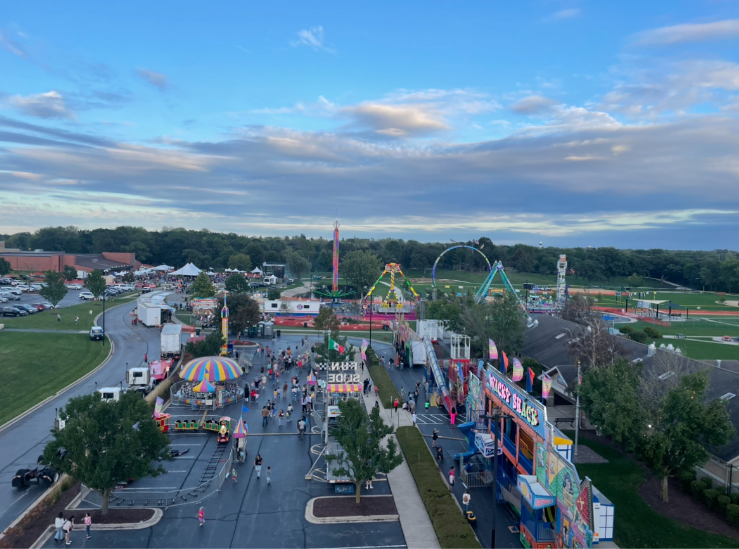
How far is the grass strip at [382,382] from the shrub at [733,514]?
1924cm

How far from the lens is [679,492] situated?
22.2 meters

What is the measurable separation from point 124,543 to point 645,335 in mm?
47327

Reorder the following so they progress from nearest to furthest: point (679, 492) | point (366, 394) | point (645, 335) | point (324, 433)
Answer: point (679, 492) → point (324, 433) → point (366, 394) → point (645, 335)

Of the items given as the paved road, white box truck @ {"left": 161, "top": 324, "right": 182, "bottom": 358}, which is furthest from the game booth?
white box truck @ {"left": 161, "top": 324, "right": 182, "bottom": 358}

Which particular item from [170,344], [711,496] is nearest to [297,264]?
[170,344]

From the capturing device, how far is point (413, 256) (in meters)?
163

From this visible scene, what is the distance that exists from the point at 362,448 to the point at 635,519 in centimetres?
1109

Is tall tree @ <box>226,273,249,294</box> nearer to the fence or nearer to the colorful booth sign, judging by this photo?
the fence

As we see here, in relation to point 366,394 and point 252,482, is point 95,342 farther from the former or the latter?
point 252,482

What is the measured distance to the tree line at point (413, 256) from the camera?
13475cm

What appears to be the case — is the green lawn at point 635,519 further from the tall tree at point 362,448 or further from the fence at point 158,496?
the fence at point 158,496

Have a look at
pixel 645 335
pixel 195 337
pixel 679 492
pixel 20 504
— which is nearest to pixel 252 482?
pixel 20 504

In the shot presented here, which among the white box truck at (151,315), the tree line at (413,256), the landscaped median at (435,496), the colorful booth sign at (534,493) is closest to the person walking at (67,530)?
the landscaped median at (435,496)

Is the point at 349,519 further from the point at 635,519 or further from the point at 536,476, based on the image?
the point at 635,519
